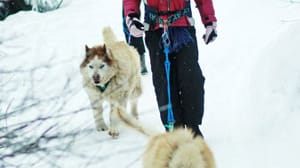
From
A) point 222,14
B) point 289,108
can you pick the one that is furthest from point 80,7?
point 289,108

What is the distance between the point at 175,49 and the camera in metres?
4.94

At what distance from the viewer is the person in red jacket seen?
15.9ft

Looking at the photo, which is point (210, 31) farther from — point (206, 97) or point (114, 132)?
point (206, 97)

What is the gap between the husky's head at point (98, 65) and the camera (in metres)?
6.34

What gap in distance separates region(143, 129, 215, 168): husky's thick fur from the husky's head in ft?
10.3

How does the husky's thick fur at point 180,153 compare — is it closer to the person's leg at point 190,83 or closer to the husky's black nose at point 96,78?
the person's leg at point 190,83

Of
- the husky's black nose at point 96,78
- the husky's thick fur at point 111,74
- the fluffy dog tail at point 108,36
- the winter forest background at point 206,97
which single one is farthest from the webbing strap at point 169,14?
the fluffy dog tail at point 108,36

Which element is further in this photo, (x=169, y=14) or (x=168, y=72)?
(x=168, y=72)

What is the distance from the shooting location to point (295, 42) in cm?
682

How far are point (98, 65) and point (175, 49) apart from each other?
5.40 feet

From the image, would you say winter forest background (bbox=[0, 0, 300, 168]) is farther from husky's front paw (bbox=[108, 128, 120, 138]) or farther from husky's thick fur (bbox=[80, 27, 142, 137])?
husky's thick fur (bbox=[80, 27, 142, 137])

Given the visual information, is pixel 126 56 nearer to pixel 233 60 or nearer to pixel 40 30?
pixel 233 60

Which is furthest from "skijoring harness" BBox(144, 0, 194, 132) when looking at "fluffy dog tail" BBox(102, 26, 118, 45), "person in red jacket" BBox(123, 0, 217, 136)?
"fluffy dog tail" BBox(102, 26, 118, 45)

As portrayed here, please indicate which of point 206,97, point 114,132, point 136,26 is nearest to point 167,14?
point 136,26
